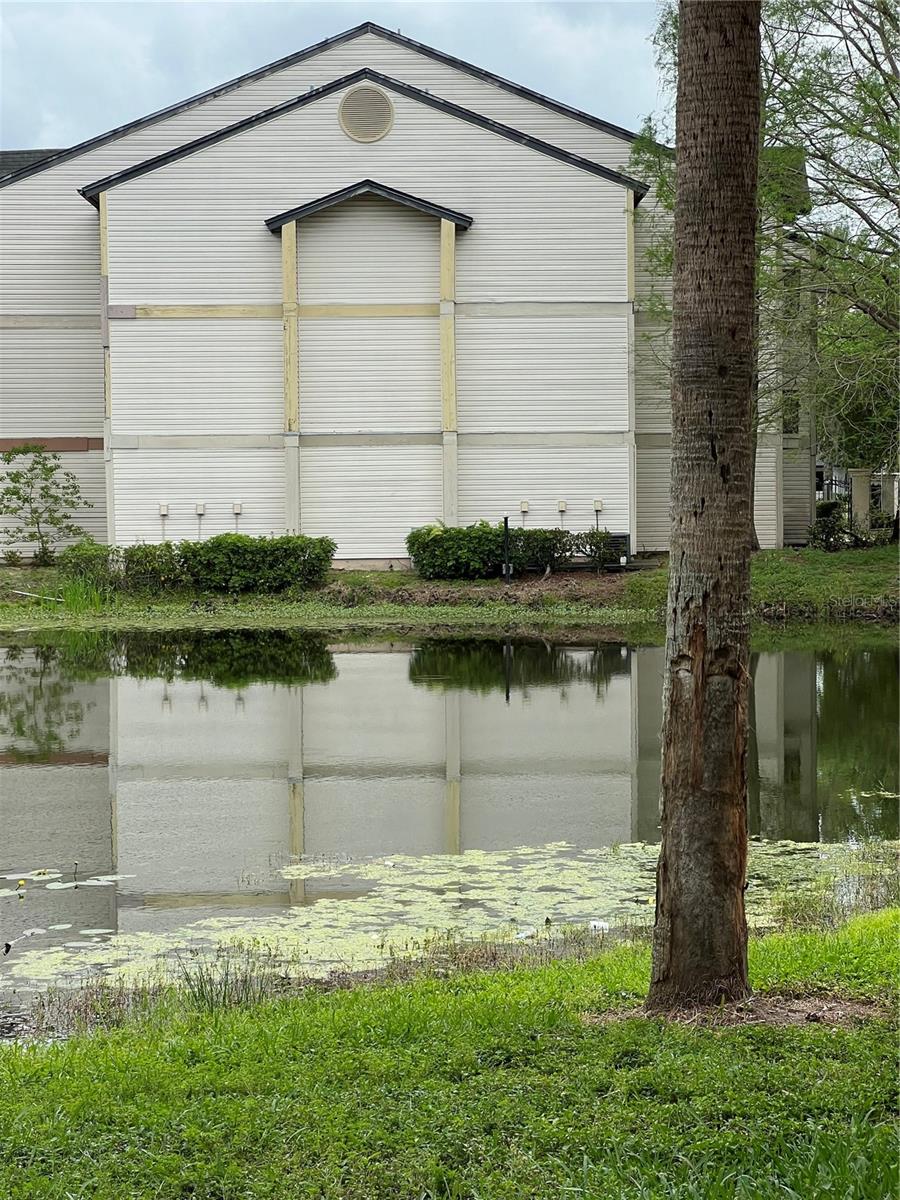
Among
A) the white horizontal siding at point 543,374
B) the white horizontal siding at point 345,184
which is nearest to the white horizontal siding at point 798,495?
the white horizontal siding at point 543,374

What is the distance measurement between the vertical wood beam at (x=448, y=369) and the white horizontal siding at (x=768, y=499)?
824cm

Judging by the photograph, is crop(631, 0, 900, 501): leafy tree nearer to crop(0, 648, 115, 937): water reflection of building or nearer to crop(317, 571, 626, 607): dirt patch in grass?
crop(317, 571, 626, 607): dirt patch in grass

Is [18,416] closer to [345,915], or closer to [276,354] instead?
[276,354]

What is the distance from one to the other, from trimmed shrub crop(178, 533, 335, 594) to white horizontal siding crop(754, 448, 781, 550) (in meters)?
11.8

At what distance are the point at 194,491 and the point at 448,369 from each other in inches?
262

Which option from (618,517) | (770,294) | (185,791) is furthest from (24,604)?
(185,791)

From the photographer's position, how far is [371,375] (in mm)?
34406

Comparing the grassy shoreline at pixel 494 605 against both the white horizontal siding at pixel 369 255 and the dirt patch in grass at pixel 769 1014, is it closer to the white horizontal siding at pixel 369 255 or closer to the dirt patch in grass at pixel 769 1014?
the white horizontal siding at pixel 369 255

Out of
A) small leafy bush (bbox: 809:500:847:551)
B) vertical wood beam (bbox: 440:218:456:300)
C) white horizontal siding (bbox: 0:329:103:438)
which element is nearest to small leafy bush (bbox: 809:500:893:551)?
small leafy bush (bbox: 809:500:847:551)

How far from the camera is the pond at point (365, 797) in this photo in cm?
891

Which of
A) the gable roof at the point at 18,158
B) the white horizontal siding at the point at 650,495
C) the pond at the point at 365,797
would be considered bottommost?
the pond at the point at 365,797

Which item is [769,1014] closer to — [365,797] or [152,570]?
[365,797]

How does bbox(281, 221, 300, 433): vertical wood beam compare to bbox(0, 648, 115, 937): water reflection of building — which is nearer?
bbox(0, 648, 115, 937): water reflection of building

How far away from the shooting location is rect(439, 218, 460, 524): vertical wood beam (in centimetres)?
3406
